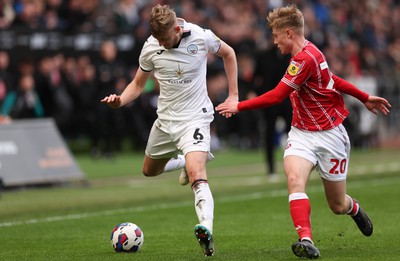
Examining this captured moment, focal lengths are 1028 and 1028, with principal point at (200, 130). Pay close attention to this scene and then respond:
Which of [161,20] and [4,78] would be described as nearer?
[161,20]

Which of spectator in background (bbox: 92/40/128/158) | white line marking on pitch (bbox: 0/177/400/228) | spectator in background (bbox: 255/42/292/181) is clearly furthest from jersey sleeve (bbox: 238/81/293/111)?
spectator in background (bbox: 92/40/128/158)

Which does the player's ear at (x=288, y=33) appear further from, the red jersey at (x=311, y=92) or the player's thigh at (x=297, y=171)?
the player's thigh at (x=297, y=171)

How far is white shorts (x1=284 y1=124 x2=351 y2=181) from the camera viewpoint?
917 centimetres

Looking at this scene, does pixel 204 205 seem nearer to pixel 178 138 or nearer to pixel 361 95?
pixel 178 138

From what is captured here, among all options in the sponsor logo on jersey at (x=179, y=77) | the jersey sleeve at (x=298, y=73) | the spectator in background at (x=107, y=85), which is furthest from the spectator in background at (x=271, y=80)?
the jersey sleeve at (x=298, y=73)

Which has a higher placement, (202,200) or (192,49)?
(192,49)

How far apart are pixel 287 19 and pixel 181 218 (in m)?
4.35

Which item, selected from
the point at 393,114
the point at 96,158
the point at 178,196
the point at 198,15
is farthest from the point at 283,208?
the point at 393,114

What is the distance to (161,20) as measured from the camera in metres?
9.38

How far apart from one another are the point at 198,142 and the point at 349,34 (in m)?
26.4

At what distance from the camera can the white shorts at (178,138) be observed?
32.0 feet

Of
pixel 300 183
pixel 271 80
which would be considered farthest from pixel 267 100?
pixel 271 80

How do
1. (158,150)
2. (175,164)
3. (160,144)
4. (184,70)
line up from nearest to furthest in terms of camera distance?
(184,70) < (160,144) < (158,150) < (175,164)

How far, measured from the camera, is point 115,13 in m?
27.2
